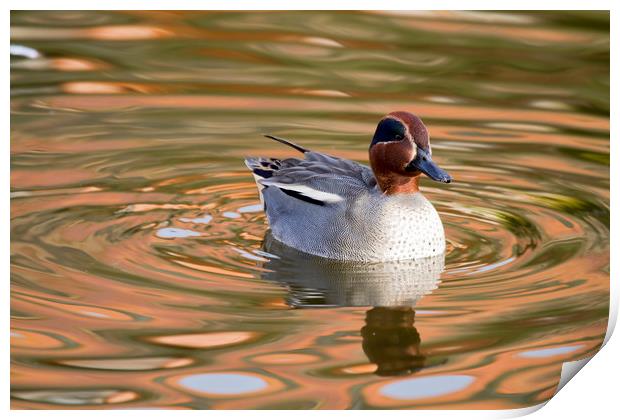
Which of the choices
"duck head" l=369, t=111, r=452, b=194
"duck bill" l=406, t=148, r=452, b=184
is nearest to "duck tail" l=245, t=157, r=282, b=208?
"duck head" l=369, t=111, r=452, b=194

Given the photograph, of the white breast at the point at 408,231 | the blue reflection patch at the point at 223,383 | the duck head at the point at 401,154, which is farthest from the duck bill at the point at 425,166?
the blue reflection patch at the point at 223,383

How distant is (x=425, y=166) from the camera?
9125 millimetres

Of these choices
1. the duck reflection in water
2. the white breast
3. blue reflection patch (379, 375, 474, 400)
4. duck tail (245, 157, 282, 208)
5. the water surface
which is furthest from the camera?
duck tail (245, 157, 282, 208)

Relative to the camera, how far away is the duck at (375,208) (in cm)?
927

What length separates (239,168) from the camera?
37.1 feet

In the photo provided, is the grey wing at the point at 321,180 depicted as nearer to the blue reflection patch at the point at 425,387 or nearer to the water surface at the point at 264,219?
the water surface at the point at 264,219

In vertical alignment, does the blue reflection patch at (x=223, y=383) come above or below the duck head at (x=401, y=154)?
below

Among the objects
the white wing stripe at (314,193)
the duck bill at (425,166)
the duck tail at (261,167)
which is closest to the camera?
the duck bill at (425,166)

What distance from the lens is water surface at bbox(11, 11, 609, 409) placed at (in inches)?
290

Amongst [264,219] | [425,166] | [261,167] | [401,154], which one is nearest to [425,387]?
[425,166]

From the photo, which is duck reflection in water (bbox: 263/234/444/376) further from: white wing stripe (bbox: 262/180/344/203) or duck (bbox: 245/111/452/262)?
white wing stripe (bbox: 262/180/344/203)

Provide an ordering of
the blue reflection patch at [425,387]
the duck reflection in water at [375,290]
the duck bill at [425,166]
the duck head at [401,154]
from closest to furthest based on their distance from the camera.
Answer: the blue reflection patch at [425,387], the duck reflection in water at [375,290], the duck bill at [425,166], the duck head at [401,154]

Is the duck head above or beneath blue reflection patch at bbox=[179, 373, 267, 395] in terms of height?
above

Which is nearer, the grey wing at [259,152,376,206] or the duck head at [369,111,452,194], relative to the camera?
the duck head at [369,111,452,194]
